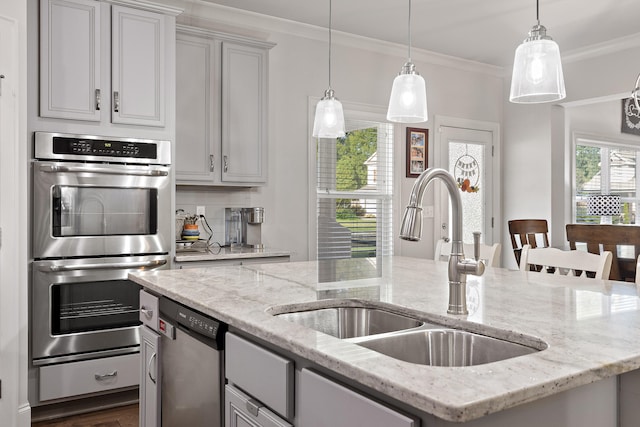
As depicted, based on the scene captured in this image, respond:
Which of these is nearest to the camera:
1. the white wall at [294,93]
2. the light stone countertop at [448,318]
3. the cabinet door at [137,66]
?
the light stone countertop at [448,318]

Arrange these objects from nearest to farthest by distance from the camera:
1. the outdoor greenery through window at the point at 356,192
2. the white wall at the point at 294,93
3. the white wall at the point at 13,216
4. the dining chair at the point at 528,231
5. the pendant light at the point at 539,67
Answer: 1. the pendant light at the point at 539,67
2. the white wall at the point at 13,216
3. the white wall at the point at 294,93
4. the outdoor greenery through window at the point at 356,192
5. the dining chair at the point at 528,231

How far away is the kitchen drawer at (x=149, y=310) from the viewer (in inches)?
78.4

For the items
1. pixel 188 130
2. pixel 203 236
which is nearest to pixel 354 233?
pixel 203 236

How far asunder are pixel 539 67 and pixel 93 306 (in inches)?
103

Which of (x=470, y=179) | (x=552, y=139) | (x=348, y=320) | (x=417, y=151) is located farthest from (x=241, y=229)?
(x=552, y=139)

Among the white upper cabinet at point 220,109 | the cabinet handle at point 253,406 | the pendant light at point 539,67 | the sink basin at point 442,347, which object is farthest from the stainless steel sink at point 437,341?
the white upper cabinet at point 220,109

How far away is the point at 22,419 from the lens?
2.71 metres

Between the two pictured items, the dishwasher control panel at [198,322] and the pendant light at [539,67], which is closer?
the dishwasher control panel at [198,322]

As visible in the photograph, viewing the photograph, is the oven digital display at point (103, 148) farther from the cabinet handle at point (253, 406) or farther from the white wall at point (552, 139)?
the white wall at point (552, 139)

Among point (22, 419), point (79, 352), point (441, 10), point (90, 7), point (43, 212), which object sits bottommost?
point (22, 419)

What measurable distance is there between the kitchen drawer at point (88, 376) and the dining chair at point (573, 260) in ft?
7.55

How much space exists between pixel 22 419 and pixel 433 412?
269 centimetres

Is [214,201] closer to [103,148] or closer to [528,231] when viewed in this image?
[103,148]

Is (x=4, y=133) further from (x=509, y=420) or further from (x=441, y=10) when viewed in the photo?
(x=441, y=10)
